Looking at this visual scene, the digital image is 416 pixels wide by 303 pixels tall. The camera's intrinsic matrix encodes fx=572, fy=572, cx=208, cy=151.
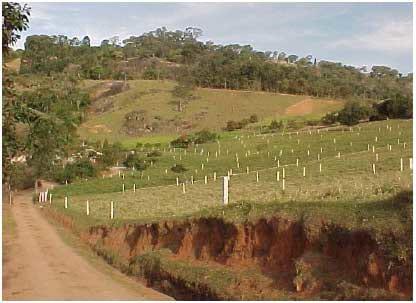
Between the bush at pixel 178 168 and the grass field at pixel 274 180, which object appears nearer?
the grass field at pixel 274 180

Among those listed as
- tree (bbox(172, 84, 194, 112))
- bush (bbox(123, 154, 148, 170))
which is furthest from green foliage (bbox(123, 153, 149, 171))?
tree (bbox(172, 84, 194, 112))

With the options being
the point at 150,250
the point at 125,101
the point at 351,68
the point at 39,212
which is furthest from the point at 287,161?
the point at 351,68

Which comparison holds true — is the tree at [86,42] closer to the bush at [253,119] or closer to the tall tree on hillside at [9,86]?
the bush at [253,119]

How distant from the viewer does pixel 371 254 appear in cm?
1098

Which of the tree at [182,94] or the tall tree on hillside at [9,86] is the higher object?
the tree at [182,94]

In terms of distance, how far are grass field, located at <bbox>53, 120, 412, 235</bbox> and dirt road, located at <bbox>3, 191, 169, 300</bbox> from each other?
3.12m

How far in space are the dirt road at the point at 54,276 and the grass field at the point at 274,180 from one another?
10.2 ft

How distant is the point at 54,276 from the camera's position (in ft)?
53.9

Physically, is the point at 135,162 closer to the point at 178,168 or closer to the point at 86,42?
the point at 178,168

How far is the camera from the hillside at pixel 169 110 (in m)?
94.9

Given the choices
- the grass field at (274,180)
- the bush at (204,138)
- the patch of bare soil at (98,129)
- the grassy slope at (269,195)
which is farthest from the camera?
the patch of bare soil at (98,129)

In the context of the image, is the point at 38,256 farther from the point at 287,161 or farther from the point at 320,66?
the point at 320,66

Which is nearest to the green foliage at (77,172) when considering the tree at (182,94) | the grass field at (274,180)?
the grass field at (274,180)

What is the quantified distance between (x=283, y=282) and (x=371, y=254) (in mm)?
2401
